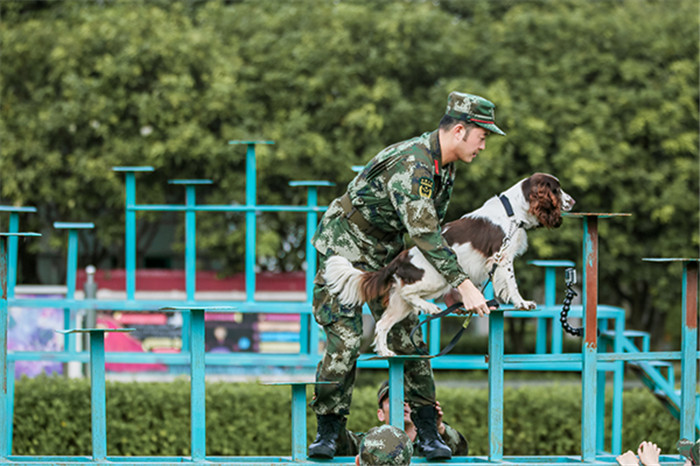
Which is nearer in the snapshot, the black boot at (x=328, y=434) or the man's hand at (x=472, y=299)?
the man's hand at (x=472, y=299)

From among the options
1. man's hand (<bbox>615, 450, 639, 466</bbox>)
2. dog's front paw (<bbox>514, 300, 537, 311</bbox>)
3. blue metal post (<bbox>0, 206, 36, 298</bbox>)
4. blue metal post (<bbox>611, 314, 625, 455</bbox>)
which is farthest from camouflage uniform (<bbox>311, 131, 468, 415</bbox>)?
blue metal post (<bbox>0, 206, 36, 298</bbox>)

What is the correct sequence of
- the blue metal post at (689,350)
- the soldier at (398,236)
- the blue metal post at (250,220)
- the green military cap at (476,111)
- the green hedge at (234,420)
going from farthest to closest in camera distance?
the green hedge at (234,420), the blue metal post at (250,220), the blue metal post at (689,350), the green military cap at (476,111), the soldier at (398,236)

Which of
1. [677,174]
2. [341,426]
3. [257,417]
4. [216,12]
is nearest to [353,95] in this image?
[216,12]

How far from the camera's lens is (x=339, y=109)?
54.6 feet

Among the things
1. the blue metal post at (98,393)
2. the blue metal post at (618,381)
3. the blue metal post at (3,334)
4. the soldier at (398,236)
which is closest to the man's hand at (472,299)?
the soldier at (398,236)

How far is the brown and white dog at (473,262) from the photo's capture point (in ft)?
15.2

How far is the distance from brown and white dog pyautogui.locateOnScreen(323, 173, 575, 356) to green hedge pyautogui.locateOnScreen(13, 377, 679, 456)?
3918 millimetres

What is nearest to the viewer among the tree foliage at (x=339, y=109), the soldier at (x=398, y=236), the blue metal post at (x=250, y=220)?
the soldier at (x=398, y=236)

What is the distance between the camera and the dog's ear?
15.3 feet

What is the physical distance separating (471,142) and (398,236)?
23.7 inches

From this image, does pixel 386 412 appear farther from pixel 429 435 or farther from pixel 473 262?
pixel 473 262

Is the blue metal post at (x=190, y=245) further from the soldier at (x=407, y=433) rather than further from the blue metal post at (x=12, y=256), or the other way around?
the soldier at (x=407, y=433)

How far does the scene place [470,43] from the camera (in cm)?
1745

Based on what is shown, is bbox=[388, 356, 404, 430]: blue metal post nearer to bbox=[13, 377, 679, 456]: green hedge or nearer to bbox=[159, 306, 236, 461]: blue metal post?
bbox=[159, 306, 236, 461]: blue metal post
